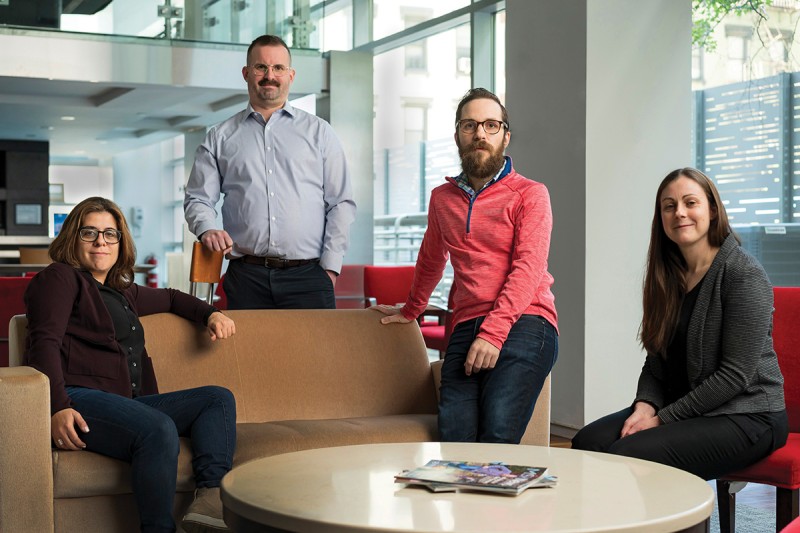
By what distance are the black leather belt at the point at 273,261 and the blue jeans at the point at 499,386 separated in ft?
2.78

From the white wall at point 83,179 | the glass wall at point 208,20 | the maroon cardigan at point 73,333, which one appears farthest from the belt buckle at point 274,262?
the white wall at point 83,179

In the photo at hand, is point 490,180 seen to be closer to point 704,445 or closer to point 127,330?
point 704,445

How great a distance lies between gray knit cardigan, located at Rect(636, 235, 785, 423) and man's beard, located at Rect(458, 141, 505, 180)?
0.75 meters

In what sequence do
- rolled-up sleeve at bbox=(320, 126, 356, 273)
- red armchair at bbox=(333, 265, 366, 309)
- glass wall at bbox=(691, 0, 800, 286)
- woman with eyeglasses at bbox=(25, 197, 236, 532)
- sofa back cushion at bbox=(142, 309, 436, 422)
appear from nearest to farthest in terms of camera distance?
woman with eyeglasses at bbox=(25, 197, 236, 532) → sofa back cushion at bbox=(142, 309, 436, 422) → rolled-up sleeve at bbox=(320, 126, 356, 273) → glass wall at bbox=(691, 0, 800, 286) → red armchair at bbox=(333, 265, 366, 309)

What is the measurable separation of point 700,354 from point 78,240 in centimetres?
188

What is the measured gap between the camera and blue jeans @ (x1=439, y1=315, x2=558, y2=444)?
9.82 ft

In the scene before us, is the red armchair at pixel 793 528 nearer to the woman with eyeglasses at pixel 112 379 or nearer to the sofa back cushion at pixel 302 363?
the woman with eyeglasses at pixel 112 379

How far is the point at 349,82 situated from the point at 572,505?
7.32 m

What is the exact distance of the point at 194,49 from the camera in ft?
27.5

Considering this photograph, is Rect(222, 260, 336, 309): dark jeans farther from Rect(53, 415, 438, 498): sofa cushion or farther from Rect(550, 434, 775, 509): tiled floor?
Rect(550, 434, 775, 509): tiled floor

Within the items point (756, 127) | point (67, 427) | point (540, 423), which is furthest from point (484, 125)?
point (756, 127)

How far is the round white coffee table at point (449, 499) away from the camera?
5.68ft

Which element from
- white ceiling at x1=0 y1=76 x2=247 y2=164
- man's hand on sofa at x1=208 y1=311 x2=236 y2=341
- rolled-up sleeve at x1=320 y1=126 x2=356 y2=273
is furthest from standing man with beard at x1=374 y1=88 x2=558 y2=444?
white ceiling at x1=0 y1=76 x2=247 y2=164

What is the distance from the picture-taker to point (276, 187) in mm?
3764
